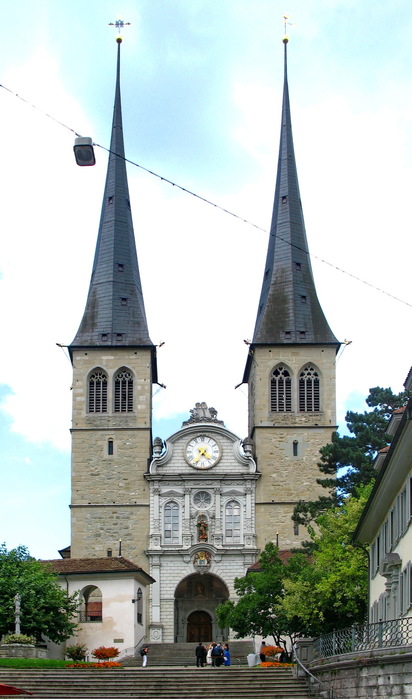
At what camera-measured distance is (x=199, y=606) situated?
70375 millimetres

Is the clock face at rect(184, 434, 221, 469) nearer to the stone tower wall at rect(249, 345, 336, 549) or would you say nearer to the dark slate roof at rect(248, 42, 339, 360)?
the stone tower wall at rect(249, 345, 336, 549)

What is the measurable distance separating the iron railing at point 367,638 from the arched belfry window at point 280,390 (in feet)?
122

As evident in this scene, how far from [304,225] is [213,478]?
58.2ft

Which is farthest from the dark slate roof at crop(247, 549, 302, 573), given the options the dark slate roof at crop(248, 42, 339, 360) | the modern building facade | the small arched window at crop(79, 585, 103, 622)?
the modern building facade

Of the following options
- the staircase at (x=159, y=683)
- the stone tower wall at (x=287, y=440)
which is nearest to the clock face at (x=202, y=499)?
the stone tower wall at (x=287, y=440)

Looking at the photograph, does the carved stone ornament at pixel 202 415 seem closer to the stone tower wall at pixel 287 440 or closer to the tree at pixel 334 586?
the stone tower wall at pixel 287 440

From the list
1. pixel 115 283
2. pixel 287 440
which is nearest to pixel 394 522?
pixel 287 440

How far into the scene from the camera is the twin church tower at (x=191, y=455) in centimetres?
6856

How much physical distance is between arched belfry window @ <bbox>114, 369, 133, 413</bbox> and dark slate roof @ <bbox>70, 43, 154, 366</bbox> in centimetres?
182

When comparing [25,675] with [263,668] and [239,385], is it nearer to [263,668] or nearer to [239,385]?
[263,668]

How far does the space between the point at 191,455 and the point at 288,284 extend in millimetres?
12064

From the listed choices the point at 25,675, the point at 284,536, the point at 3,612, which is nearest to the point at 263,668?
the point at 25,675

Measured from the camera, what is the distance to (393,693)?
21.3m

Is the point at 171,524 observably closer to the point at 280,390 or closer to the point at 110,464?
the point at 110,464
